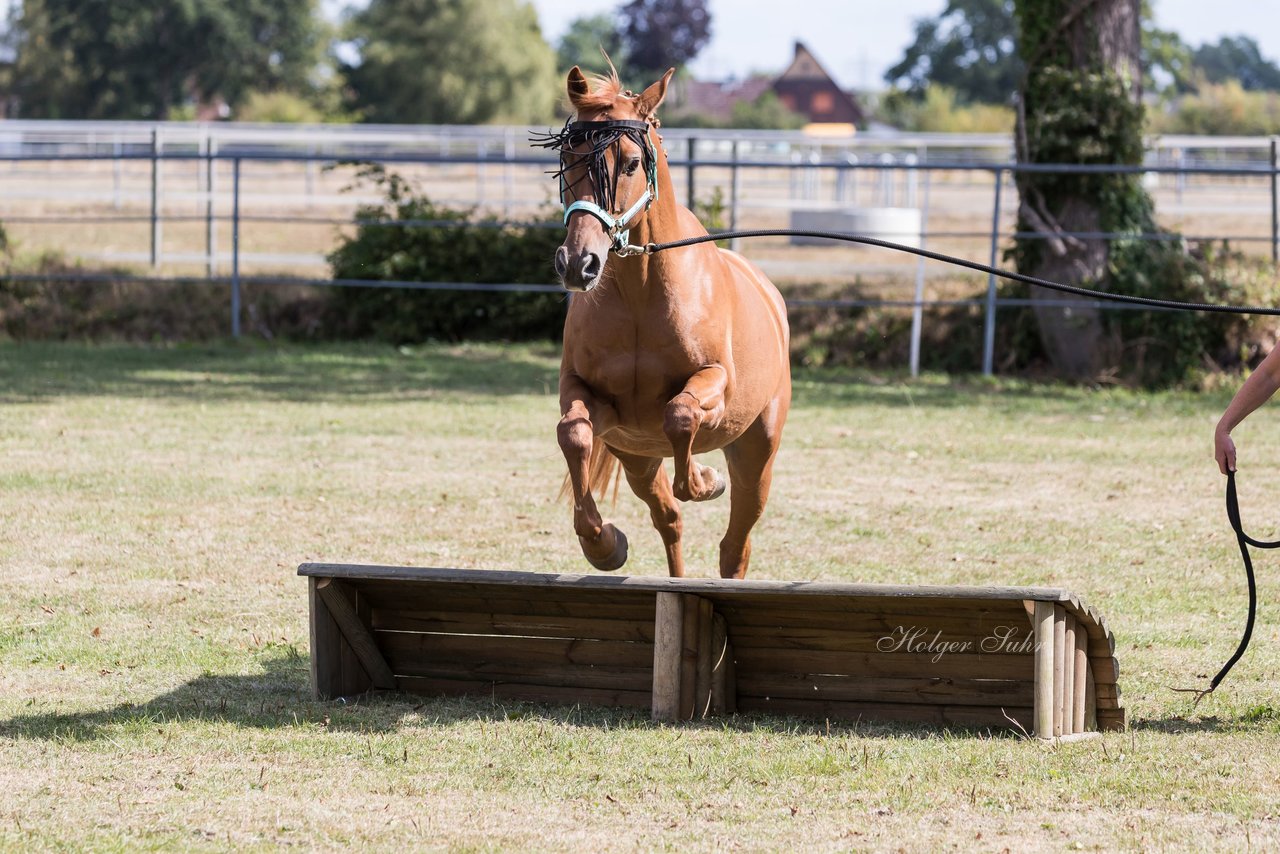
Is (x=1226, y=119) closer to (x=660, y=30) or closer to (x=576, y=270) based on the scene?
(x=660, y=30)

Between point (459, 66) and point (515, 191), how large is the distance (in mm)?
38904

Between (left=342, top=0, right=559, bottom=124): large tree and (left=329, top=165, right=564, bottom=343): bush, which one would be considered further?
(left=342, top=0, right=559, bottom=124): large tree

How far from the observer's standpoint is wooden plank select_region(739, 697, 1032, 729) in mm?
4988

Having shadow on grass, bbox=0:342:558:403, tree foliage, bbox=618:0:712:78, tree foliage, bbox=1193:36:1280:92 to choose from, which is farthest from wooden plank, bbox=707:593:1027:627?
tree foliage, bbox=1193:36:1280:92

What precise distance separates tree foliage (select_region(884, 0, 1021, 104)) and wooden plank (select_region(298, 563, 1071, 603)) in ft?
265

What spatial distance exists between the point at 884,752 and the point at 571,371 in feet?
5.42

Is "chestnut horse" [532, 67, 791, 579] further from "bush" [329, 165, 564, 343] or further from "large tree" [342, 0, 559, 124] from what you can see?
"large tree" [342, 0, 559, 124]

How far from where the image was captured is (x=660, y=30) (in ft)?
280

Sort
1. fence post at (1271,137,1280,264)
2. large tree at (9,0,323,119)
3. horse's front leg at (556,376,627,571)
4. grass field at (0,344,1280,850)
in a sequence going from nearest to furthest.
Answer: grass field at (0,344,1280,850) < horse's front leg at (556,376,627,571) < fence post at (1271,137,1280,264) < large tree at (9,0,323,119)

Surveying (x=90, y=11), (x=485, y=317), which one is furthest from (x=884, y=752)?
(x=90, y=11)

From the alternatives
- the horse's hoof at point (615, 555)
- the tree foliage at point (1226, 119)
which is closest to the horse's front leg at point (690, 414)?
the horse's hoof at point (615, 555)

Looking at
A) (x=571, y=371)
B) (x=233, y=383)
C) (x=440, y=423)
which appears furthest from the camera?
(x=233, y=383)

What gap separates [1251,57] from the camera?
139125 millimetres

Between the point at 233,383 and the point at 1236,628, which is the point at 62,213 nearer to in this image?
the point at 233,383
